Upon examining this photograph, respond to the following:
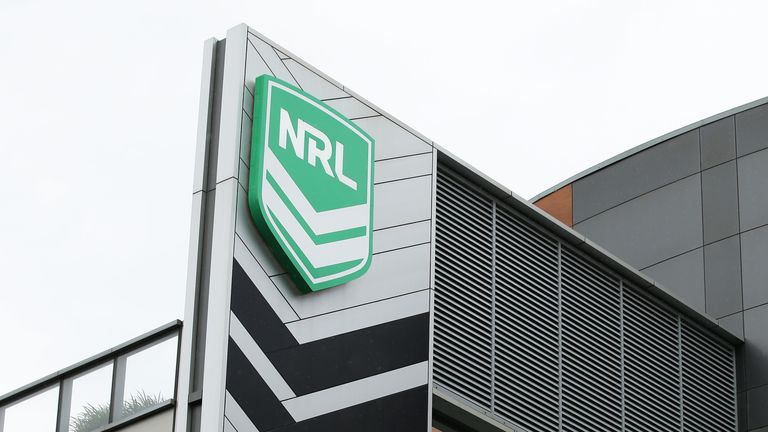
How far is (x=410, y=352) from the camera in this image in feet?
57.4

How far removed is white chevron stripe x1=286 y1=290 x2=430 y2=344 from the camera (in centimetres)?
1639

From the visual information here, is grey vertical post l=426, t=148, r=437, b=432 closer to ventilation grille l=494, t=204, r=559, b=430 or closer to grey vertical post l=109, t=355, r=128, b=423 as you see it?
ventilation grille l=494, t=204, r=559, b=430

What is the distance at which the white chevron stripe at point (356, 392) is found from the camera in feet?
52.4

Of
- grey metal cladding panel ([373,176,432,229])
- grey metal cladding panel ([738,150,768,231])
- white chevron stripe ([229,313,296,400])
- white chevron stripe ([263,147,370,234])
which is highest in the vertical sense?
grey metal cladding panel ([738,150,768,231])

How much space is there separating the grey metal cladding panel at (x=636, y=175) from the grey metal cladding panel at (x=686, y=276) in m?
1.48

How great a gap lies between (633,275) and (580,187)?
216 inches

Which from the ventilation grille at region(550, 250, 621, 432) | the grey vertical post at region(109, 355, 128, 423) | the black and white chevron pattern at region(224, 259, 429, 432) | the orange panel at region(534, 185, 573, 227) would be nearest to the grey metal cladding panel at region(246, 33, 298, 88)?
the black and white chevron pattern at region(224, 259, 429, 432)

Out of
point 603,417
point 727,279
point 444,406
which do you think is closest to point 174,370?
point 444,406

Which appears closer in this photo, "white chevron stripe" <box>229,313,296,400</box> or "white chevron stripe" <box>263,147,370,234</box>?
"white chevron stripe" <box>229,313,296,400</box>

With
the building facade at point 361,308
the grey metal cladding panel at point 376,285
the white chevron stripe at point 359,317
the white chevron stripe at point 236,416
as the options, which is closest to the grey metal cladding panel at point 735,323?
the building facade at point 361,308

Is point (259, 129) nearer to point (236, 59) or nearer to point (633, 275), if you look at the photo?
point (236, 59)

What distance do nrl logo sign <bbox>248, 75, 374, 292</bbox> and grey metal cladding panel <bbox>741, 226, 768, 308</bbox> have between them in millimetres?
9127

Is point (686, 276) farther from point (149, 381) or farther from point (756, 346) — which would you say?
point (149, 381)

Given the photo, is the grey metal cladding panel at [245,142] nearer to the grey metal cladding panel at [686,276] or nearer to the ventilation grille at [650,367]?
the ventilation grille at [650,367]
